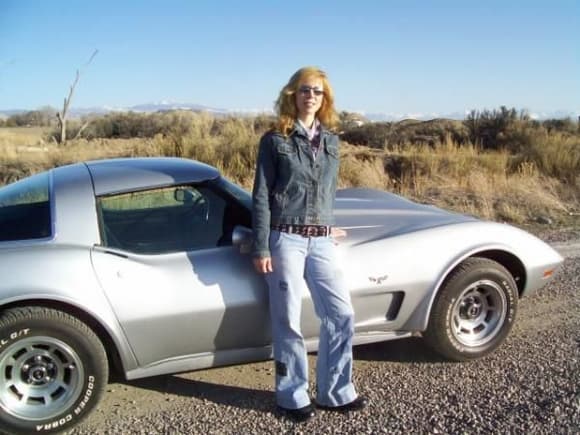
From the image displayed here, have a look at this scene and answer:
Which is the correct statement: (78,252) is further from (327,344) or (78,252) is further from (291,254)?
(327,344)

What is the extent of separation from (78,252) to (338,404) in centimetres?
161

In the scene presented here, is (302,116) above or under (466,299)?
above

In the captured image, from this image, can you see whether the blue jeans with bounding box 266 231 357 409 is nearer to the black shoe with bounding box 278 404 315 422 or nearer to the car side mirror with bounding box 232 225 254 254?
the black shoe with bounding box 278 404 315 422

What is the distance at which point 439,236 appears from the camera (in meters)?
3.75

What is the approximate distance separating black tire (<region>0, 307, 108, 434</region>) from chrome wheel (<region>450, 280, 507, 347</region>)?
7.38 feet

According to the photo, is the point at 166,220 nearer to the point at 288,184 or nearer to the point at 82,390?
the point at 288,184

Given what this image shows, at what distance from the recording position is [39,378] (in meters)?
3.04

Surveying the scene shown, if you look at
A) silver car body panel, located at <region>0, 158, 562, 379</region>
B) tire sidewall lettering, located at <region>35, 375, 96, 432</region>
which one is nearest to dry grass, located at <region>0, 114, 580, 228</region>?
silver car body panel, located at <region>0, 158, 562, 379</region>

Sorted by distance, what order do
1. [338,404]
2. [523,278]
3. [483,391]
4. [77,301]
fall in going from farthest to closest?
1. [523,278]
2. [483,391]
3. [338,404]
4. [77,301]

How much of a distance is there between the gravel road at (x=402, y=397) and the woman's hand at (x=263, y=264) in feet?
2.74

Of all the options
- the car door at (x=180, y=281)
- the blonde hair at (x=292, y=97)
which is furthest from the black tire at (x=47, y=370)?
the blonde hair at (x=292, y=97)

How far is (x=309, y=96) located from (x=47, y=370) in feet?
6.47

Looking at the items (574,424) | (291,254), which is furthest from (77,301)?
(574,424)

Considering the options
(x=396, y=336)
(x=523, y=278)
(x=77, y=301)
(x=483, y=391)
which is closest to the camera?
(x=77, y=301)
